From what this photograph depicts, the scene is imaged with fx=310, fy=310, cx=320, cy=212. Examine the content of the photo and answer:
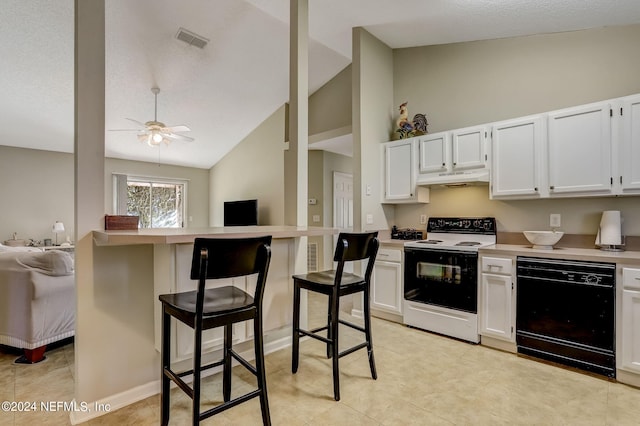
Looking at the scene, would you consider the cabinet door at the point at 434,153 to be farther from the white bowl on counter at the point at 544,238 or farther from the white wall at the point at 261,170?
the white wall at the point at 261,170

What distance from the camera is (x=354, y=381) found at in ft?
7.08

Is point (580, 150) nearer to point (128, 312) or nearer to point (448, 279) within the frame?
point (448, 279)

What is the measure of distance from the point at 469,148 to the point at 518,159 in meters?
0.46

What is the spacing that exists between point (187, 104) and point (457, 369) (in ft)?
17.5

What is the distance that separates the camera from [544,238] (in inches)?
107

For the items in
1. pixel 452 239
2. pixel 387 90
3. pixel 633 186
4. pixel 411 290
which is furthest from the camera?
pixel 387 90

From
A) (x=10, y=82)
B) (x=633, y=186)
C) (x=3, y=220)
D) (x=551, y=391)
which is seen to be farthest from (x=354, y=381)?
(x=3, y=220)

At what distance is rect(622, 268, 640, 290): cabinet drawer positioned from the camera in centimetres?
208

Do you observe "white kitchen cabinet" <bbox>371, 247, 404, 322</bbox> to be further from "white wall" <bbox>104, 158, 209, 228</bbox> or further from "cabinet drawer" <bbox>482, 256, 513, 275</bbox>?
"white wall" <bbox>104, 158, 209, 228</bbox>

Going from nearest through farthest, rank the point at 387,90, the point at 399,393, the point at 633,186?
the point at 399,393 < the point at 633,186 < the point at 387,90

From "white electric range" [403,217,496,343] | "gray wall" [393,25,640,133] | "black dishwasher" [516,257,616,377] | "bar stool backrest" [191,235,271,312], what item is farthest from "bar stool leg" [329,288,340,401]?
"gray wall" [393,25,640,133]

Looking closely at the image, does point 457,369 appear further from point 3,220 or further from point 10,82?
point 3,220

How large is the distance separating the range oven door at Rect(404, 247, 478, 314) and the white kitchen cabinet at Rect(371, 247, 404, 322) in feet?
0.31

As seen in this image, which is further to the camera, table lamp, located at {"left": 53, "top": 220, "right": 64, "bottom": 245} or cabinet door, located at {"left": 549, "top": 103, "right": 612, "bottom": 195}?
table lamp, located at {"left": 53, "top": 220, "right": 64, "bottom": 245}
